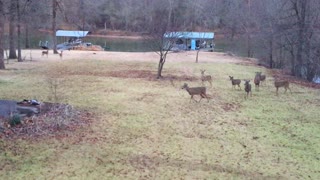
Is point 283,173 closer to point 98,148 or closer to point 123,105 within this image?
point 98,148

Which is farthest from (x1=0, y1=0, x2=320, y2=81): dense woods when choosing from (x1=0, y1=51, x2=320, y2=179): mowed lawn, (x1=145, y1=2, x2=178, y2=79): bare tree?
(x1=0, y1=51, x2=320, y2=179): mowed lawn

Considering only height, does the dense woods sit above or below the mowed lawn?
above

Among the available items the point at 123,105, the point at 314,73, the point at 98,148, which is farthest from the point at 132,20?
the point at 98,148

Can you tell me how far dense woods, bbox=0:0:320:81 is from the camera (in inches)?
1030

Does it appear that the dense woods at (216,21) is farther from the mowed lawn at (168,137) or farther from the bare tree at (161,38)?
the mowed lawn at (168,137)

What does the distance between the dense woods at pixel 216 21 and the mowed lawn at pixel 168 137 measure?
7098mm

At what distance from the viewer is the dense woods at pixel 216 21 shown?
26.2 metres

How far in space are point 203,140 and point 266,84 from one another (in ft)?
37.9

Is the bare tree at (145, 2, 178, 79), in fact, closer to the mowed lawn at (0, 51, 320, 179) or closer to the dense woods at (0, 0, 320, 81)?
the dense woods at (0, 0, 320, 81)

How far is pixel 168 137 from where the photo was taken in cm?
1097

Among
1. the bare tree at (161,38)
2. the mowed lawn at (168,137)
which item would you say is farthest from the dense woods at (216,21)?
the mowed lawn at (168,137)

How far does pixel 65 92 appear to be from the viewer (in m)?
16.9

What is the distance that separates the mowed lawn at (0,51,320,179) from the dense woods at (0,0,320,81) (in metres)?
7.10

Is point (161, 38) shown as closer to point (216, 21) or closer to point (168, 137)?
point (168, 137)
